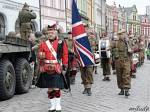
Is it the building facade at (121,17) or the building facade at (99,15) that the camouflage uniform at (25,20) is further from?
the building facade at (121,17)

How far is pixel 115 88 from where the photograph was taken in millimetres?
13125

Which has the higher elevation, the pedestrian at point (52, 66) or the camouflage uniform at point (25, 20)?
the camouflage uniform at point (25, 20)

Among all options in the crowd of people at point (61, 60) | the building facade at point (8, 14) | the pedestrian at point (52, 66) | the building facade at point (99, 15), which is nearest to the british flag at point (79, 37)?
the crowd of people at point (61, 60)

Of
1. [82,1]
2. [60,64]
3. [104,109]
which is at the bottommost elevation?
[104,109]

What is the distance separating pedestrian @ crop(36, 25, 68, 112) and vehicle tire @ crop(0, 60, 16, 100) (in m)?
1.57

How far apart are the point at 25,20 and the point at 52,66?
5.09m

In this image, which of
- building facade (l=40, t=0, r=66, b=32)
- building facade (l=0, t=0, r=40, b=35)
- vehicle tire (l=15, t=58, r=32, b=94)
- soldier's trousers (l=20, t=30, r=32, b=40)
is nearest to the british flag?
vehicle tire (l=15, t=58, r=32, b=94)

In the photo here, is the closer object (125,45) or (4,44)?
(4,44)

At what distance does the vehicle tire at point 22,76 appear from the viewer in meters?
11.5

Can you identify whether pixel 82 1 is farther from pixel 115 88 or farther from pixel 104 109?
pixel 104 109

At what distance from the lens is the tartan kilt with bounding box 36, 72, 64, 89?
8797mm

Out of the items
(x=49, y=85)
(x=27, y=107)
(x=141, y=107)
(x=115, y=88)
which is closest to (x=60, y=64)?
(x=49, y=85)

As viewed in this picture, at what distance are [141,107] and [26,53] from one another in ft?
13.4

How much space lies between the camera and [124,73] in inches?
446
